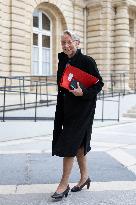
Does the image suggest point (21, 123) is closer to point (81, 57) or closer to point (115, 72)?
point (81, 57)

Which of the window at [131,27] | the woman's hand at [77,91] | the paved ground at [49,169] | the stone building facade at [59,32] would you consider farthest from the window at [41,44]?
the woman's hand at [77,91]

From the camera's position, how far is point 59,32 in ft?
77.7

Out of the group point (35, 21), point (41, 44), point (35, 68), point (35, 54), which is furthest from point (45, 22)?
point (35, 68)

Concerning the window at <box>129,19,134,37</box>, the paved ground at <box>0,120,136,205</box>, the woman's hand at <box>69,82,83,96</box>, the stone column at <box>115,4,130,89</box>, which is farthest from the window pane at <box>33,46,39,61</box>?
the woman's hand at <box>69,82,83,96</box>

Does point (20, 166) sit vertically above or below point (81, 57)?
below

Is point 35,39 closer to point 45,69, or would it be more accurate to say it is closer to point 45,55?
point 45,55

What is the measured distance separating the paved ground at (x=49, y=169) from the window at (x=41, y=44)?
12.5 metres

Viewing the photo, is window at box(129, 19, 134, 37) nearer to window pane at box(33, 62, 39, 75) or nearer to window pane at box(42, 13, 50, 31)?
window pane at box(42, 13, 50, 31)

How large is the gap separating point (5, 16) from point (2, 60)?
1917 millimetres

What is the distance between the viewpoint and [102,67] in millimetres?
25031

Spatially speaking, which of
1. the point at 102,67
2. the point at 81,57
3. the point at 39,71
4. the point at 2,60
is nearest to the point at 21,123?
the point at 81,57

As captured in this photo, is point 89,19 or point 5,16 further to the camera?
point 89,19

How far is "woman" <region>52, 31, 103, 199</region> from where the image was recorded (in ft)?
15.4

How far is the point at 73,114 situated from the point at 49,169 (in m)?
1.69
